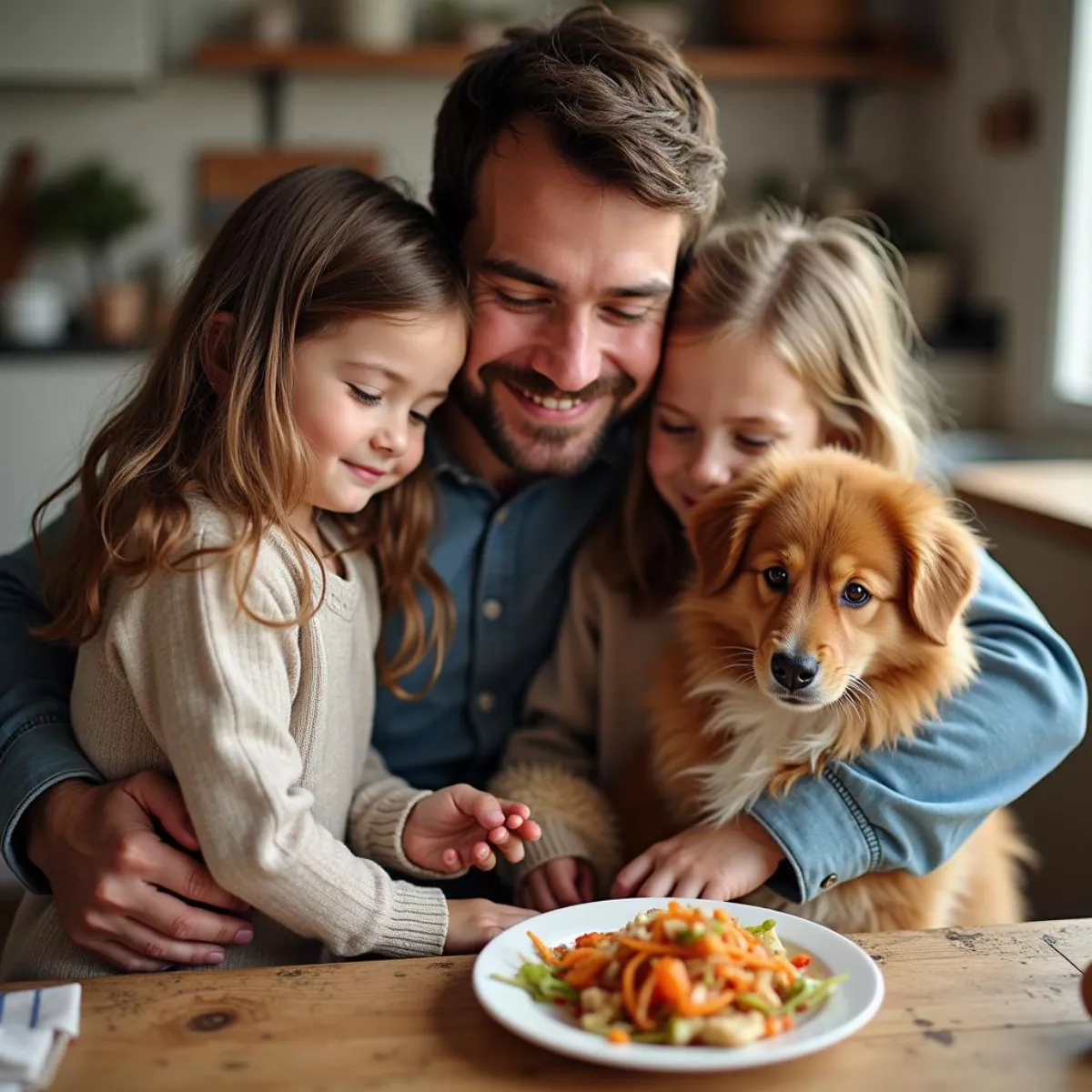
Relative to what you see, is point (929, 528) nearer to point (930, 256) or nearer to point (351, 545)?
point (351, 545)

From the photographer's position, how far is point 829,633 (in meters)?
1.52

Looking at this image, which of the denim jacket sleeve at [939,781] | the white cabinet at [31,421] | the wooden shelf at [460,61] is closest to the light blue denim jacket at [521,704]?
the denim jacket sleeve at [939,781]

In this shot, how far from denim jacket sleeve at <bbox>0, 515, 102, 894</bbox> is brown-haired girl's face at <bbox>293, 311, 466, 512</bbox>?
0.42 m

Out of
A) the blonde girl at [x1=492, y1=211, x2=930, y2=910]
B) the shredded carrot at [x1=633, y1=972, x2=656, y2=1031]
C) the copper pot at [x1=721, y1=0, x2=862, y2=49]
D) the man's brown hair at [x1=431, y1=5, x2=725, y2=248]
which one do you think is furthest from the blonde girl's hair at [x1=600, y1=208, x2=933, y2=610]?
the copper pot at [x1=721, y1=0, x2=862, y2=49]

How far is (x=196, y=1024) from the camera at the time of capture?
1144mm

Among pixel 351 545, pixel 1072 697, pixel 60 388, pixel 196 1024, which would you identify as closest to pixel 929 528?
pixel 1072 697

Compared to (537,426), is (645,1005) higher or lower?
lower

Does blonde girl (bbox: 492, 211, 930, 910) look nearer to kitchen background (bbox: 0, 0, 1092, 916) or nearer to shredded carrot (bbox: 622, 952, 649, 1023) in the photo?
shredded carrot (bbox: 622, 952, 649, 1023)

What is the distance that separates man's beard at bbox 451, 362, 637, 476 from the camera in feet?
6.03

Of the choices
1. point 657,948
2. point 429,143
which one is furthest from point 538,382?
point 429,143

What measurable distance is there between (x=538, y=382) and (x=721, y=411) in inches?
10.4

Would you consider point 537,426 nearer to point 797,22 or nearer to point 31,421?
point 31,421

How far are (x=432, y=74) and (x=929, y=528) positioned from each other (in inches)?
137

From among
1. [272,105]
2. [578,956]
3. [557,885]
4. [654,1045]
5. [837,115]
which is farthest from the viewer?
[837,115]
